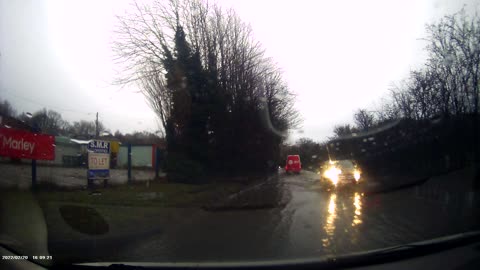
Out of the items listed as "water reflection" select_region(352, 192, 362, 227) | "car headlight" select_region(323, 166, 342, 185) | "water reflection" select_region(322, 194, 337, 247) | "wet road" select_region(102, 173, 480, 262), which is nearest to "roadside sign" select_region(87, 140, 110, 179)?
"wet road" select_region(102, 173, 480, 262)

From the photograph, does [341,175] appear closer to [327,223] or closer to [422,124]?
[422,124]

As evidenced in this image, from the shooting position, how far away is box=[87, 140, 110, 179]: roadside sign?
43.4 feet

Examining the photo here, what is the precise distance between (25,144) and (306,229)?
928cm

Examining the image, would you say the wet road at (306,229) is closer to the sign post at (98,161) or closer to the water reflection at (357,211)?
the water reflection at (357,211)

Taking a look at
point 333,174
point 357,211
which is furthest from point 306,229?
point 333,174

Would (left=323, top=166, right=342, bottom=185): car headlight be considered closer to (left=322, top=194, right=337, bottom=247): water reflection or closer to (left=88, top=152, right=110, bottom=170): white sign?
(left=322, top=194, right=337, bottom=247): water reflection

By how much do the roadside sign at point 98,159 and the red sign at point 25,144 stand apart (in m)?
1.62

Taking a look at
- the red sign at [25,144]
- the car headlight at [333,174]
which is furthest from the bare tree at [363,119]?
the red sign at [25,144]

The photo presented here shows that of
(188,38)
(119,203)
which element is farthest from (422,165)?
(119,203)

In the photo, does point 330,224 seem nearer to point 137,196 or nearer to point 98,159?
point 137,196

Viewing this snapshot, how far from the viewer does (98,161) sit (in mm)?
13633

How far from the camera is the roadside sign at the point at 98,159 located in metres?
13.2

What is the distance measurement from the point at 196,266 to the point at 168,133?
18.4 metres

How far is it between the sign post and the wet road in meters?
5.16
